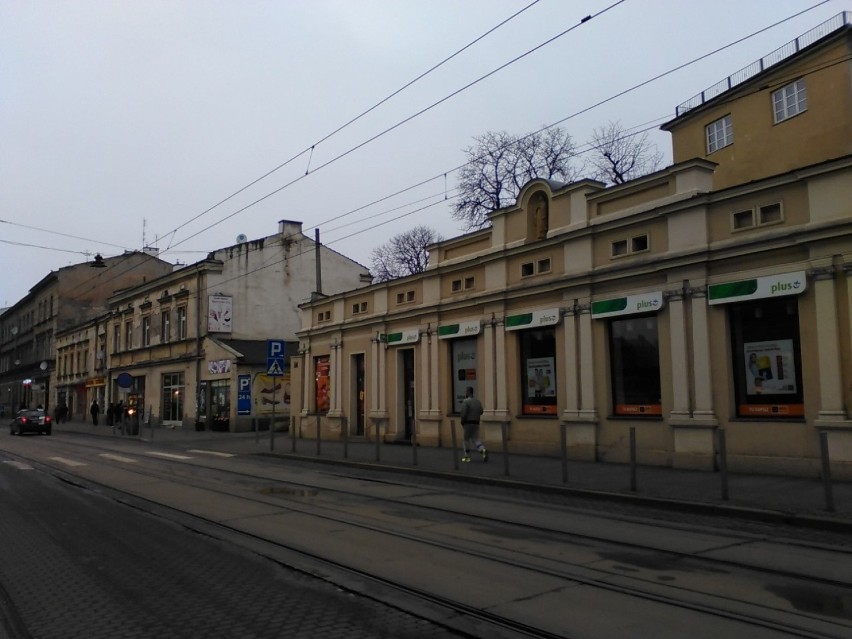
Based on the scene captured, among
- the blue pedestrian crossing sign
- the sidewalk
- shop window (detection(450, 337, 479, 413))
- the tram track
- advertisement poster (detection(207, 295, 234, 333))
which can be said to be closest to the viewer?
the tram track

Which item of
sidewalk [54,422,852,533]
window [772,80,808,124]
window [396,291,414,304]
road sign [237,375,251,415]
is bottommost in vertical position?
sidewalk [54,422,852,533]

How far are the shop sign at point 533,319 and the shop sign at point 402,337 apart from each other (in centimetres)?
405

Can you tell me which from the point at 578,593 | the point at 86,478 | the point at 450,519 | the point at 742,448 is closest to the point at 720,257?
the point at 742,448

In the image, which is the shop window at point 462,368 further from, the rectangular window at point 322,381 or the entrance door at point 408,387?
the rectangular window at point 322,381

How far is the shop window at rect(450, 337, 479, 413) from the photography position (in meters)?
20.3

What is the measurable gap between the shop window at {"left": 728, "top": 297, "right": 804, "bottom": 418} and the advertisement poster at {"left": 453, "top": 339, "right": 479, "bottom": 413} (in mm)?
7869

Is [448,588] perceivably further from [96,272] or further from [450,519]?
[96,272]

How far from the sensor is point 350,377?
25.2 meters

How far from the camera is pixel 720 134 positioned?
3156 centimetres

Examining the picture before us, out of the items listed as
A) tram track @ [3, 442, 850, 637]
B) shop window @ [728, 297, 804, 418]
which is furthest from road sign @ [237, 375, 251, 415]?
shop window @ [728, 297, 804, 418]

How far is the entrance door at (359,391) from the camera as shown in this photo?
25000 mm

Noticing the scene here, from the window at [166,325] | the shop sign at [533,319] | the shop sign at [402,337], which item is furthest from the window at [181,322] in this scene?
the shop sign at [533,319]

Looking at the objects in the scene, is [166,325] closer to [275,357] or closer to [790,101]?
[275,357]

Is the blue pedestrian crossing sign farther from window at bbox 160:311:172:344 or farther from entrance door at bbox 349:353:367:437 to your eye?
window at bbox 160:311:172:344
